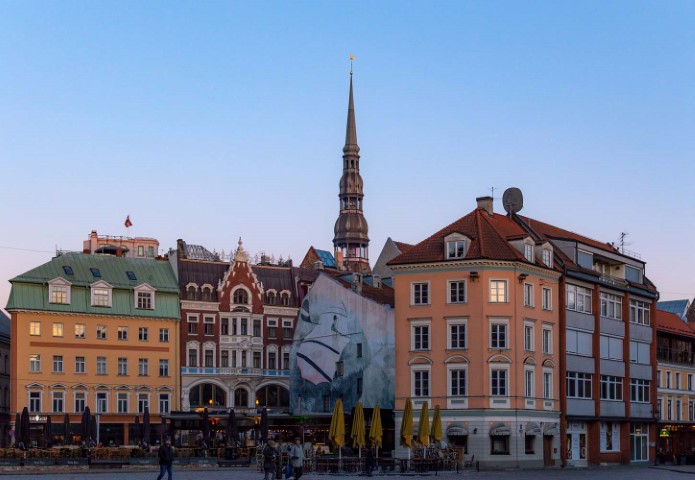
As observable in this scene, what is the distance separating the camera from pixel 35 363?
105m

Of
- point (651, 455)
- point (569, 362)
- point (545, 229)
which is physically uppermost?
A: point (545, 229)

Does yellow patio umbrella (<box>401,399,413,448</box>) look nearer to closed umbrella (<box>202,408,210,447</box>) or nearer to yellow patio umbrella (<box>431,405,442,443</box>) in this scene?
yellow patio umbrella (<box>431,405,442,443</box>)

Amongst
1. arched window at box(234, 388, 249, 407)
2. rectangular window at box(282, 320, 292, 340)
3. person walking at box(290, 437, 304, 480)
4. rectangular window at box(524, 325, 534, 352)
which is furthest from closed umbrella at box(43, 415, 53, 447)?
person walking at box(290, 437, 304, 480)

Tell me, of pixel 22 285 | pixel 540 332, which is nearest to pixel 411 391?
pixel 540 332

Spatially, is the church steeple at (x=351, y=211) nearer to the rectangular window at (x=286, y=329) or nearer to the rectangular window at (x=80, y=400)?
the rectangular window at (x=286, y=329)

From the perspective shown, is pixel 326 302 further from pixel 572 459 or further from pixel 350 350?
pixel 572 459

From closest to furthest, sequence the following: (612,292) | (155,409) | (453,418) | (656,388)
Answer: (453,418)
(612,292)
(656,388)
(155,409)

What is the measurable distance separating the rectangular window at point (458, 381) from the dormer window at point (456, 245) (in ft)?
25.5

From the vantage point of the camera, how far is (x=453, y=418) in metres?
84.3

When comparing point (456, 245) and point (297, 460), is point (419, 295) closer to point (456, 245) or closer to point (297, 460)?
point (456, 245)

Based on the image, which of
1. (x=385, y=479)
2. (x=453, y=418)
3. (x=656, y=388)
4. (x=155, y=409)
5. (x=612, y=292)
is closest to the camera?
(x=385, y=479)

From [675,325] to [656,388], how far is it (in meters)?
13.7

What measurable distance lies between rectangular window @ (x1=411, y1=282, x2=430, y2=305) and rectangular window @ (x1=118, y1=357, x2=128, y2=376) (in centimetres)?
3418

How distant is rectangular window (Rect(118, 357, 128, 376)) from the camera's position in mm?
110062
